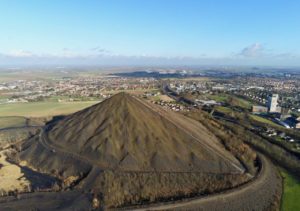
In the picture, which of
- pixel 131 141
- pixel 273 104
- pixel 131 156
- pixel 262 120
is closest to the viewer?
pixel 131 156

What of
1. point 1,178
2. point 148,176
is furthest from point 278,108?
point 1,178

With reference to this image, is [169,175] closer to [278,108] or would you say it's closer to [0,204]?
[0,204]

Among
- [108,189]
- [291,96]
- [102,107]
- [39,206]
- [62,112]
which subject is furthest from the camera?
[291,96]

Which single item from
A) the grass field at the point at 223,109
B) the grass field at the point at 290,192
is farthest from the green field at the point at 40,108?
the grass field at the point at 290,192

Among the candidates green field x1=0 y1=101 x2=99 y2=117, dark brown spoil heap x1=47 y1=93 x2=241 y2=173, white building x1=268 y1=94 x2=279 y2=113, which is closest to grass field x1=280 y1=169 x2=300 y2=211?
dark brown spoil heap x1=47 y1=93 x2=241 y2=173

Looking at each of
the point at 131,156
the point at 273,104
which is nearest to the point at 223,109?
the point at 273,104

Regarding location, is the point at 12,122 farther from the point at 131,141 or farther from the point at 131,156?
the point at 131,156

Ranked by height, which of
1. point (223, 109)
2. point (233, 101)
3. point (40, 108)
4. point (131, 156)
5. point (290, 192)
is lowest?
point (290, 192)
